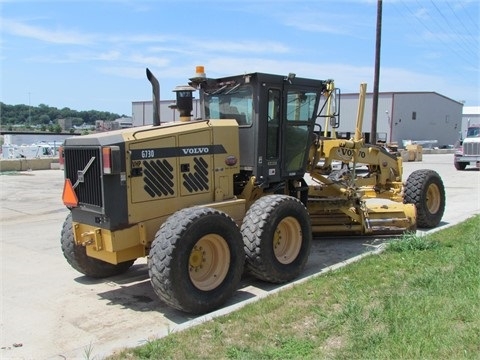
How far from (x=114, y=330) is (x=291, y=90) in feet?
12.9

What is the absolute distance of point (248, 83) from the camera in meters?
6.54

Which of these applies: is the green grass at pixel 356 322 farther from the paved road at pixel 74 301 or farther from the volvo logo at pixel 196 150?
the volvo logo at pixel 196 150

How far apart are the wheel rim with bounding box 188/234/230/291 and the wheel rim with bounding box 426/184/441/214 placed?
5854 millimetres

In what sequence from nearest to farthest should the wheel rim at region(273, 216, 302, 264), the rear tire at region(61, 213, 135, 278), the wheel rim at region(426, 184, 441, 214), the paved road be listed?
the paved road → the rear tire at region(61, 213, 135, 278) → the wheel rim at region(273, 216, 302, 264) → the wheel rim at region(426, 184, 441, 214)

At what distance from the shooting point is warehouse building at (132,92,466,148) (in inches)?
2181

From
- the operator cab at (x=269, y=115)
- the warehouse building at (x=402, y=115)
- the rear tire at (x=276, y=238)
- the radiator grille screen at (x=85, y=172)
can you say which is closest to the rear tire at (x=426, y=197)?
the operator cab at (x=269, y=115)

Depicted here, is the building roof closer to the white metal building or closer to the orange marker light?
the white metal building

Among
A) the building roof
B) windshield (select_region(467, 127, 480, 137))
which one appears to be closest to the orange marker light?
windshield (select_region(467, 127, 480, 137))

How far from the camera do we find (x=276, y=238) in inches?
249

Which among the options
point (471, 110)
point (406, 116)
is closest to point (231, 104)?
point (406, 116)

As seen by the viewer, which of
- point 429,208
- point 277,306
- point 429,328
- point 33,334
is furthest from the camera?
point 429,208

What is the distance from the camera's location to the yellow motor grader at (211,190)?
5227 millimetres

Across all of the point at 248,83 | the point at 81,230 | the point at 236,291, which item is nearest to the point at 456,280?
the point at 236,291

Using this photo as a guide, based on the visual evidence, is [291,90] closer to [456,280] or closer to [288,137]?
[288,137]
